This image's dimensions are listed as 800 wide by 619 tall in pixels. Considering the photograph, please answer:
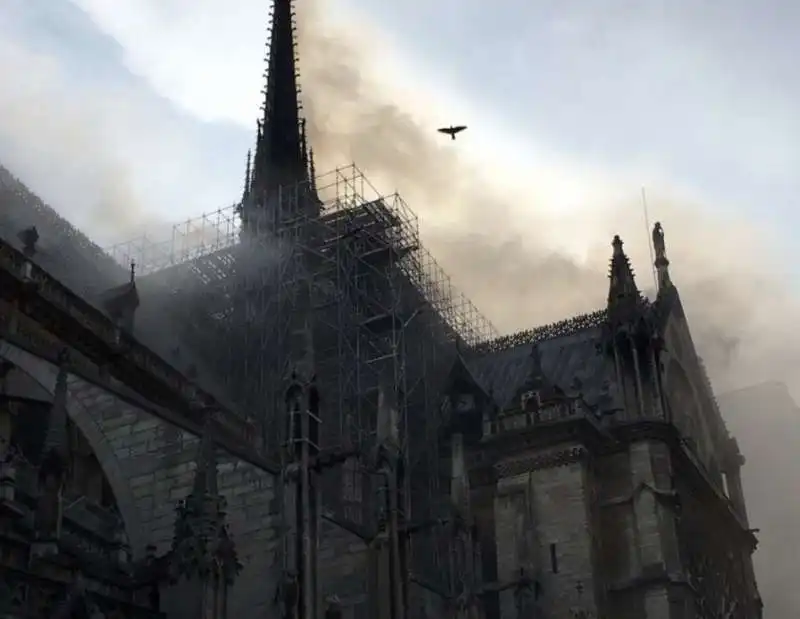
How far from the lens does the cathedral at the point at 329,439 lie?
1623 cm

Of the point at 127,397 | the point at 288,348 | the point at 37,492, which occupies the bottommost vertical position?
the point at 37,492

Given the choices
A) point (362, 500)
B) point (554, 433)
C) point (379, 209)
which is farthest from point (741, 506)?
point (362, 500)

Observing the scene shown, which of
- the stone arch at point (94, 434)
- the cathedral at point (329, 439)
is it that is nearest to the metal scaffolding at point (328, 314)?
the cathedral at point (329, 439)

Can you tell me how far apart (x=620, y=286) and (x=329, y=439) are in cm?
899

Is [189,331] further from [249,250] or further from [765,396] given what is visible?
[765,396]

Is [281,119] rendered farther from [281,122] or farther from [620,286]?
[620,286]

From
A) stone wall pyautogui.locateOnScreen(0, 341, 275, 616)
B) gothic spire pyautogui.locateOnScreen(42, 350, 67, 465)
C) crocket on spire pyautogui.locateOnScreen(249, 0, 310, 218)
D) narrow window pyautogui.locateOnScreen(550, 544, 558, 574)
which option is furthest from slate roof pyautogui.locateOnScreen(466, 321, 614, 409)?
gothic spire pyautogui.locateOnScreen(42, 350, 67, 465)

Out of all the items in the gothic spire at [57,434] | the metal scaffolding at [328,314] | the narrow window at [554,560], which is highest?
the metal scaffolding at [328,314]

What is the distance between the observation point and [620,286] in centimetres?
3181

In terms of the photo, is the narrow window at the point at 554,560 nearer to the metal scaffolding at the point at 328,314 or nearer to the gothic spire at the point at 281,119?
the metal scaffolding at the point at 328,314

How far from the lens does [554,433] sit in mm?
28891

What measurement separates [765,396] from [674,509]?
33.9 m

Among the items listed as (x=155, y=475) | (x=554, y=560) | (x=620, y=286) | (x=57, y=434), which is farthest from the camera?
(x=620, y=286)

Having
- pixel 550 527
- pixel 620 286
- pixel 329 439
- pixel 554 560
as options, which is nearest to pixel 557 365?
pixel 620 286
